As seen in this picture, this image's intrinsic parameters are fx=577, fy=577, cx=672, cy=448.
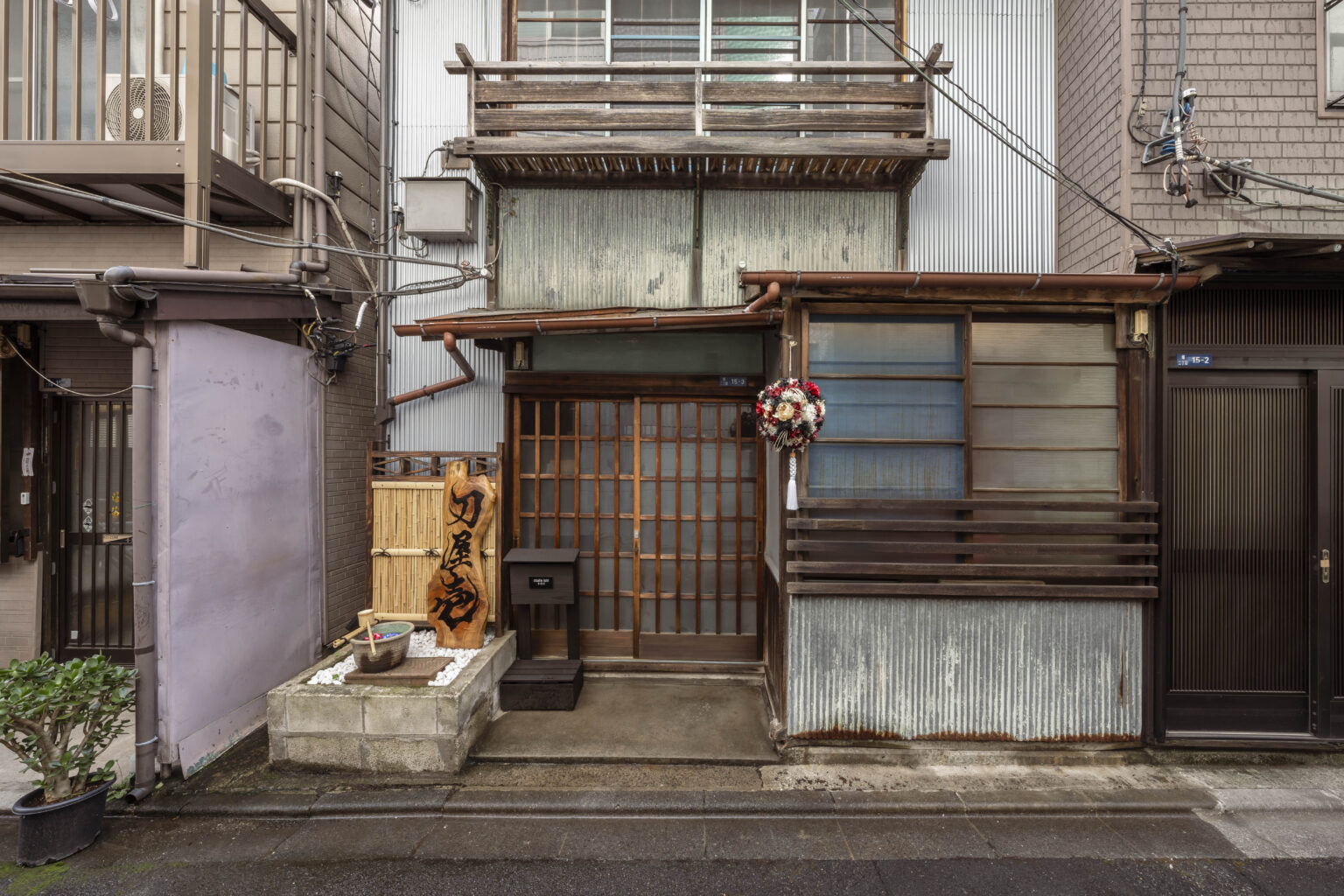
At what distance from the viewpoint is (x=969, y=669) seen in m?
5.08

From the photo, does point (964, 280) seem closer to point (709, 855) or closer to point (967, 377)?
point (967, 377)

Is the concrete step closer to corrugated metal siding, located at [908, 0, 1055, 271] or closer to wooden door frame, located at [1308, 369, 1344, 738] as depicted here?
wooden door frame, located at [1308, 369, 1344, 738]

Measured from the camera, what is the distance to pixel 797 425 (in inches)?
191

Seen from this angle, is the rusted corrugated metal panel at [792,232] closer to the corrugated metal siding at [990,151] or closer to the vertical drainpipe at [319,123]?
the corrugated metal siding at [990,151]

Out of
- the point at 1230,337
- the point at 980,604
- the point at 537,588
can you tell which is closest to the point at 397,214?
the point at 537,588

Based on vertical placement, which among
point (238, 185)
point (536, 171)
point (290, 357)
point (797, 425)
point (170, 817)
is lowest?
point (170, 817)

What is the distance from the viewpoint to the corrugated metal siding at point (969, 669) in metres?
5.07

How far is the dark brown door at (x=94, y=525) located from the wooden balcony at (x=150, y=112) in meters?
2.21

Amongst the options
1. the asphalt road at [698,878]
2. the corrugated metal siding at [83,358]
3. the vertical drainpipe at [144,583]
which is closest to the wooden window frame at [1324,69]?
the asphalt road at [698,878]

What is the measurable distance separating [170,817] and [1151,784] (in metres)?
7.74

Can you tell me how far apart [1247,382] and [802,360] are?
4.10 metres

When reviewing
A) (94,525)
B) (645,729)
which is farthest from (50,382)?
(645,729)

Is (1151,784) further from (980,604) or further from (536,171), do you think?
(536,171)

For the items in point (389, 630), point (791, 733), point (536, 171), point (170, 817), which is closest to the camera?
point (170, 817)
